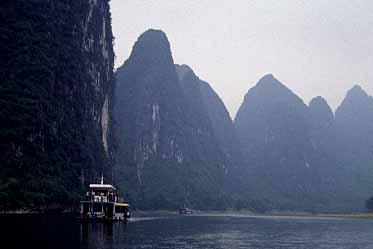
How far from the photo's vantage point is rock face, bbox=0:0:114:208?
303 ft

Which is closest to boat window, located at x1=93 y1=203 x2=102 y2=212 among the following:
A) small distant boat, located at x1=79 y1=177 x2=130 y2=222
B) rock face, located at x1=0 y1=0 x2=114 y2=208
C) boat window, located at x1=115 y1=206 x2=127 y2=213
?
small distant boat, located at x1=79 y1=177 x2=130 y2=222

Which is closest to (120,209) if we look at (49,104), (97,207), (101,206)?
(101,206)

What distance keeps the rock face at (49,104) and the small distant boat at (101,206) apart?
34.8 ft

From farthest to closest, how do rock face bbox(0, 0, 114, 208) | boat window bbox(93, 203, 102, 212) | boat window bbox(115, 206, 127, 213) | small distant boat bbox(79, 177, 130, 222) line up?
rock face bbox(0, 0, 114, 208) < boat window bbox(115, 206, 127, 213) < boat window bbox(93, 203, 102, 212) < small distant boat bbox(79, 177, 130, 222)

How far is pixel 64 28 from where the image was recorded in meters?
124

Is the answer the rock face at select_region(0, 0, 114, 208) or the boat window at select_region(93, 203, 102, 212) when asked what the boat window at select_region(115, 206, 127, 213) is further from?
the rock face at select_region(0, 0, 114, 208)

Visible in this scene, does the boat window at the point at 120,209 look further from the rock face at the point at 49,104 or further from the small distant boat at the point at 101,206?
the rock face at the point at 49,104

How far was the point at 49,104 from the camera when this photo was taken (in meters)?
107

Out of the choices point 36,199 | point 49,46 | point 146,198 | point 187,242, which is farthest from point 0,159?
point 146,198

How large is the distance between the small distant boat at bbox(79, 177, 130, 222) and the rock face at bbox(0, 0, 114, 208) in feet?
34.8

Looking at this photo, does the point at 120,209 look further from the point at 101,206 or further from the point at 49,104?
the point at 49,104

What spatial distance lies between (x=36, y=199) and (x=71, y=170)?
23.5m

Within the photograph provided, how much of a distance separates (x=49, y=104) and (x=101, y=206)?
109 ft

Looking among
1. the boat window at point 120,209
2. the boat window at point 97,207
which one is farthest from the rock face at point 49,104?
the boat window at point 120,209
